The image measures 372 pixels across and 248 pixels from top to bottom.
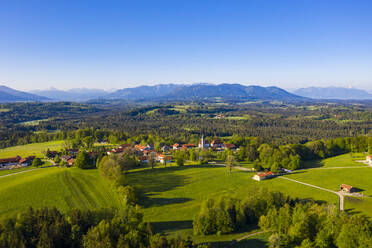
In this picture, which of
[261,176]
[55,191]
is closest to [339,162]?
[261,176]

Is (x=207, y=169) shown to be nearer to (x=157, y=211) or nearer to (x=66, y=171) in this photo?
(x=157, y=211)

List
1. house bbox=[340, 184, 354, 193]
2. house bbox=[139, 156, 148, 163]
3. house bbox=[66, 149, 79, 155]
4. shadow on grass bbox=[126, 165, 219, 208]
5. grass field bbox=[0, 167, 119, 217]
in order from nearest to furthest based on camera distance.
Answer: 1. grass field bbox=[0, 167, 119, 217]
2. shadow on grass bbox=[126, 165, 219, 208]
3. house bbox=[340, 184, 354, 193]
4. house bbox=[139, 156, 148, 163]
5. house bbox=[66, 149, 79, 155]

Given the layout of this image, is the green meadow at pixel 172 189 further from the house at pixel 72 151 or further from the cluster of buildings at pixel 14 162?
the house at pixel 72 151

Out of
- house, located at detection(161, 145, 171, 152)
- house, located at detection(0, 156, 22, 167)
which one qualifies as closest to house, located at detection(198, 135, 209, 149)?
house, located at detection(161, 145, 171, 152)

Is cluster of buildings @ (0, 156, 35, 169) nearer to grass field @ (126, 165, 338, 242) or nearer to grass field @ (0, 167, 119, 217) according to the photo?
grass field @ (0, 167, 119, 217)

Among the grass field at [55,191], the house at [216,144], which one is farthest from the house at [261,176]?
the house at [216,144]

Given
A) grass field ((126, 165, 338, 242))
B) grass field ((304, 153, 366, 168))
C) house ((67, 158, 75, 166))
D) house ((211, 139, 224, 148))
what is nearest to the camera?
grass field ((126, 165, 338, 242))
